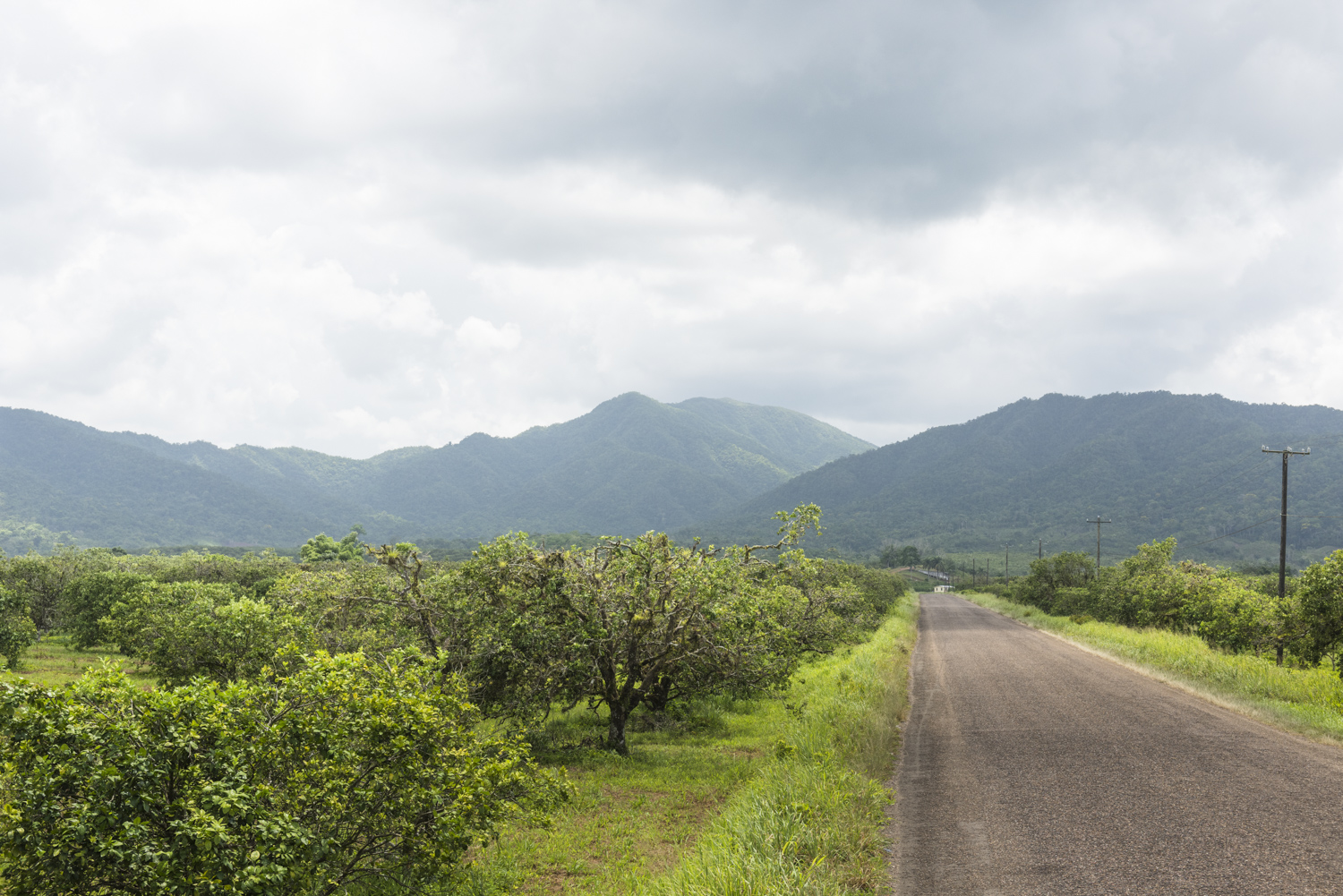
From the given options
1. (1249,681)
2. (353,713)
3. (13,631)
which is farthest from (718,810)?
(13,631)

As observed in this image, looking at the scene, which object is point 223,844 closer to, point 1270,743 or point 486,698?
point 486,698

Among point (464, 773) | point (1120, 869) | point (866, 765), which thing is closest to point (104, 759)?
point (464, 773)

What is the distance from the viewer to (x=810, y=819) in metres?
10.8

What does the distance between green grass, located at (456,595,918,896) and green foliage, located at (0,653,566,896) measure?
286 cm

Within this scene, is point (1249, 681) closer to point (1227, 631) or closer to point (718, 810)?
point (1227, 631)

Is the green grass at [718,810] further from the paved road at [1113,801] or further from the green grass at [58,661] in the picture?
the green grass at [58,661]

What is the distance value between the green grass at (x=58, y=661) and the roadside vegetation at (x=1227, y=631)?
36436 mm

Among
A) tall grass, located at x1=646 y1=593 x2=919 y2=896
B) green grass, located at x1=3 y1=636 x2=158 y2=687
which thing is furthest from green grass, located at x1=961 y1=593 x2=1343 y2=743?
green grass, located at x1=3 y1=636 x2=158 y2=687

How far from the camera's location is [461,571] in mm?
16641

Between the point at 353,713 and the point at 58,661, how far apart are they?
4470 centimetres

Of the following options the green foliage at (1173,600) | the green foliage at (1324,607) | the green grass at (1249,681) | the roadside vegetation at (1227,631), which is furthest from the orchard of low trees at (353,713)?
the green foliage at (1173,600)

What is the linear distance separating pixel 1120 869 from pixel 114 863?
35.9 ft

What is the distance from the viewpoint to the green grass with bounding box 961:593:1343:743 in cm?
1694

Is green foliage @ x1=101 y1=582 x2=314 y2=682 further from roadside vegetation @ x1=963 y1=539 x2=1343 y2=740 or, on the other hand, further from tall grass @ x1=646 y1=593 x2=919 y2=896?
roadside vegetation @ x1=963 y1=539 x2=1343 y2=740
